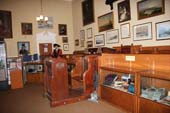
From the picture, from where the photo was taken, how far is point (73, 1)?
9.28 m

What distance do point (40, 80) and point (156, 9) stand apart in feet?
18.3

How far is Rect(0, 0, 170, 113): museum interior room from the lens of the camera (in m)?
3.42

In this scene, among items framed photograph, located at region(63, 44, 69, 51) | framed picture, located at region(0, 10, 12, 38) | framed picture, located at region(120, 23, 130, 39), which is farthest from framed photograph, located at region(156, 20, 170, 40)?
framed picture, located at region(0, 10, 12, 38)

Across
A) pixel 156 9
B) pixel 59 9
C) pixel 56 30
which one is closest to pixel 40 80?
pixel 56 30

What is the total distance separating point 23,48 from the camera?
8.24 metres

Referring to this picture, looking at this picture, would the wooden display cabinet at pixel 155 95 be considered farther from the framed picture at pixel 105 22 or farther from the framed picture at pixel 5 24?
the framed picture at pixel 5 24

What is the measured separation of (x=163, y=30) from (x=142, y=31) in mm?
719

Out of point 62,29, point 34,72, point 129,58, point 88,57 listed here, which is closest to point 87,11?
point 62,29

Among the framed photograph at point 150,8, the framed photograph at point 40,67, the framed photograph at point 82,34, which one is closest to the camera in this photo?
the framed photograph at point 150,8

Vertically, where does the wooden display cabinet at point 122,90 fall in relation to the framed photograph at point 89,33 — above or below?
below

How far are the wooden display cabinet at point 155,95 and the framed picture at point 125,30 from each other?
2713 millimetres

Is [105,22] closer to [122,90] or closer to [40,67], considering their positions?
[40,67]

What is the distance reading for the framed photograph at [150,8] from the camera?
4.68 meters

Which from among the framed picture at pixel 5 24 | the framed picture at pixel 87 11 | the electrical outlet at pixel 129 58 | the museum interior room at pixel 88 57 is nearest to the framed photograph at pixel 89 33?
the museum interior room at pixel 88 57
